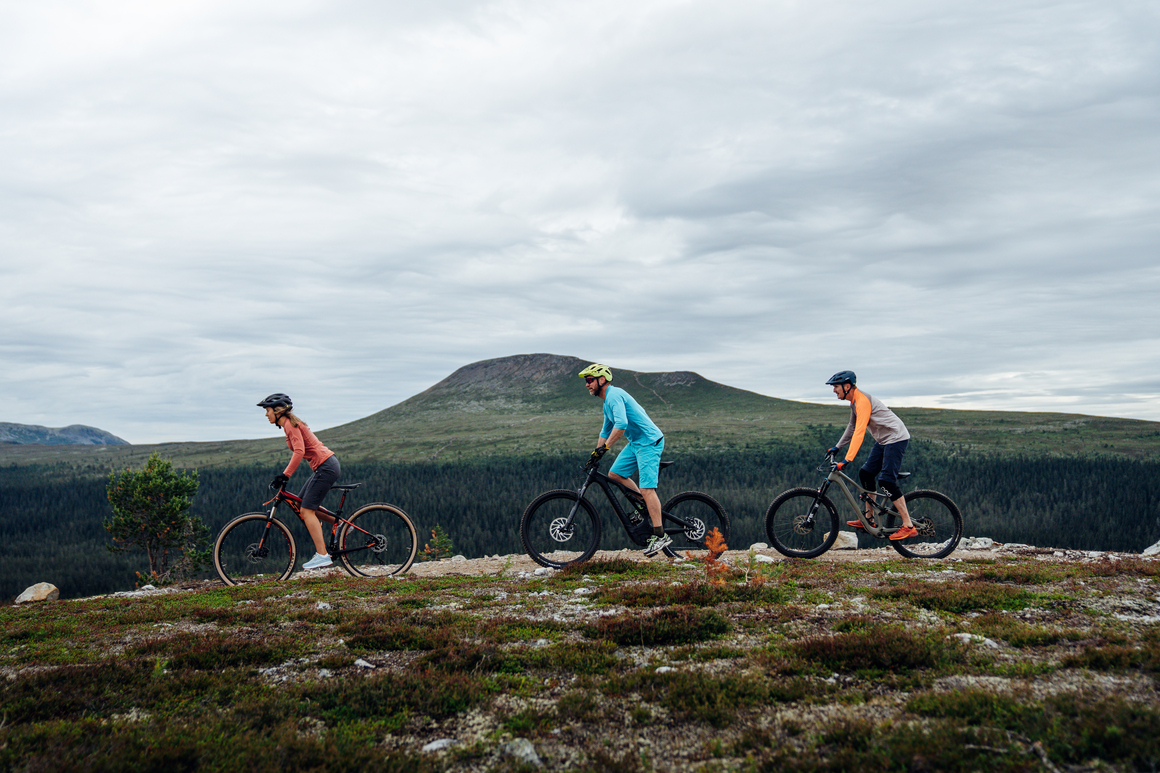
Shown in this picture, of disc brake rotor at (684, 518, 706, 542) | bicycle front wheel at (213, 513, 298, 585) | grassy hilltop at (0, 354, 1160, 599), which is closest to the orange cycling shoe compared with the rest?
disc brake rotor at (684, 518, 706, 542)

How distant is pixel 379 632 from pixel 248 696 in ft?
6.93

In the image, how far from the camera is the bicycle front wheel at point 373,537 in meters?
12.8

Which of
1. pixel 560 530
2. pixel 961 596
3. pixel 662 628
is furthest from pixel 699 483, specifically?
pixel 662 628

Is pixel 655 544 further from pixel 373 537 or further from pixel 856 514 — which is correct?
pixel 373 537

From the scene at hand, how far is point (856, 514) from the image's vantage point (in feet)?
42.4

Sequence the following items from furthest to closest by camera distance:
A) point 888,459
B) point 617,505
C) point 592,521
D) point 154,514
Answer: point 154,514, point 888,459, point 617,505, point 592,521

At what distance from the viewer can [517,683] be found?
17.9 ft

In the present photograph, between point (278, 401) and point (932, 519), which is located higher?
point (278, 401)

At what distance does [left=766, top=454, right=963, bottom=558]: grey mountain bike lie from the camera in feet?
41.1

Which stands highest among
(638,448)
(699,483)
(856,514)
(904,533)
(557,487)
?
(638,448)

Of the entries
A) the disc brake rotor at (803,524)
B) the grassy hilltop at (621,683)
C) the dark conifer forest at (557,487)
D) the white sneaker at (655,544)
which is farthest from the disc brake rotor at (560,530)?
the dark conifer forest at (557,487)

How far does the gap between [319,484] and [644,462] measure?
657cm

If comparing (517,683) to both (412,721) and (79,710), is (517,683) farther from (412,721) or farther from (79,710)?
(79,710)

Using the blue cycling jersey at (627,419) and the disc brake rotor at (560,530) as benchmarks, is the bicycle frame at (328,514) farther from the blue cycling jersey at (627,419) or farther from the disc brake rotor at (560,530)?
the blue cycling jersey at (627,419)
